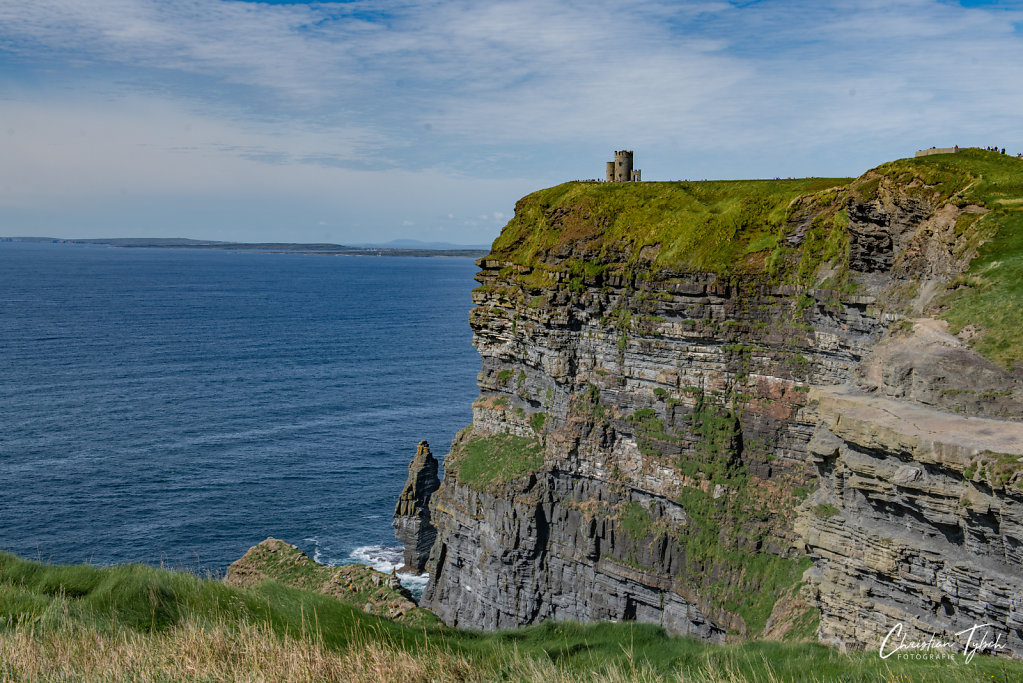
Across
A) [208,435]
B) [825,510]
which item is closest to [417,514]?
[208,435]

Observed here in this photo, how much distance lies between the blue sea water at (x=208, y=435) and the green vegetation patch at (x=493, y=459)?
1573cm

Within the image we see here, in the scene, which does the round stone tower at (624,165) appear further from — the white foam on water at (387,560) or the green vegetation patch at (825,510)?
the green vegetation patch at (825,510)

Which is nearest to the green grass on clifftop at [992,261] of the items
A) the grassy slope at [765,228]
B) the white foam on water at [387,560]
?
the grassy slope at [765,228]

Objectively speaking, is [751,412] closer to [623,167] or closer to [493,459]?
[493,459]

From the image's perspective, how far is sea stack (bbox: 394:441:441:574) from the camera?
209 feet

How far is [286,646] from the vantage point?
14836 mm

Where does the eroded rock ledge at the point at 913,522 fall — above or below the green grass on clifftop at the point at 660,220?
below

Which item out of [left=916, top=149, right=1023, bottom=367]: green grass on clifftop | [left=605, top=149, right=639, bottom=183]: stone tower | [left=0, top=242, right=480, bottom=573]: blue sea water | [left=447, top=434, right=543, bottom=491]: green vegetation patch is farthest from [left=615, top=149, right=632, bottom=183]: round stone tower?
[left=0, top=242, right=480, bottom=573]: blue sea water

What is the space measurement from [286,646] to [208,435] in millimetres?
80368

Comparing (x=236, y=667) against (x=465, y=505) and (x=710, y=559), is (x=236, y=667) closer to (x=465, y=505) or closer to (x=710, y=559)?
(x=710, y=559)

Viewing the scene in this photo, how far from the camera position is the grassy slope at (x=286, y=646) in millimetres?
13742

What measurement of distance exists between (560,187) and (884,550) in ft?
152

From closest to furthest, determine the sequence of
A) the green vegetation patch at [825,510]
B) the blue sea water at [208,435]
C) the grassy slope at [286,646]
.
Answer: the grassy slope at [286,646]
the green vegetation patch at [825,510]
the blue sea water at [208,435]

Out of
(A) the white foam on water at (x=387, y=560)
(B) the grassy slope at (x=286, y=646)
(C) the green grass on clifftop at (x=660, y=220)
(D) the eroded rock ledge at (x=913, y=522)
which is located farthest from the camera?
(A) the white foam on water at (x=387, y=560)
